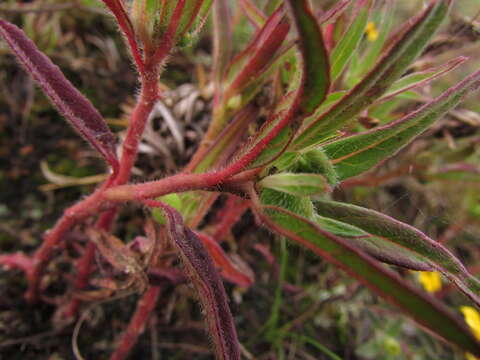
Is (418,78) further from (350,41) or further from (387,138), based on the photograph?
(387,138)

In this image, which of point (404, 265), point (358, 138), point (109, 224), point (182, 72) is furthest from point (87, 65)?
point (404, 265)

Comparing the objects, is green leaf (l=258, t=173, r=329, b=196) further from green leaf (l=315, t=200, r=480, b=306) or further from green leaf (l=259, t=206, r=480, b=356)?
green leaf (l=315, t=200, r=480, b=306)

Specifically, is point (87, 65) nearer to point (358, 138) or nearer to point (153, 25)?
point (153, 25)

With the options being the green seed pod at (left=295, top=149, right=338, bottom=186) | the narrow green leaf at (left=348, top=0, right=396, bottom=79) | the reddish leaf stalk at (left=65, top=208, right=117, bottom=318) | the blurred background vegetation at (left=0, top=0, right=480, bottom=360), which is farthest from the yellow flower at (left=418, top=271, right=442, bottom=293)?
the reddish leaf stalk at (left=65, top=208, right=117, bottom=318)

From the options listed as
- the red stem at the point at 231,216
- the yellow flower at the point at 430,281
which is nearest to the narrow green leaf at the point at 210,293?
the red stem at the point at 231,216

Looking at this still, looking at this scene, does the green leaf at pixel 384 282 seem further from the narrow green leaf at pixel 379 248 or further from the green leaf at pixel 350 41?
the green leaf at pixel 350 41

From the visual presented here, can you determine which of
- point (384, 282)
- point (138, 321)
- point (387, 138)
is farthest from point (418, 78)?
point (138, 321)
